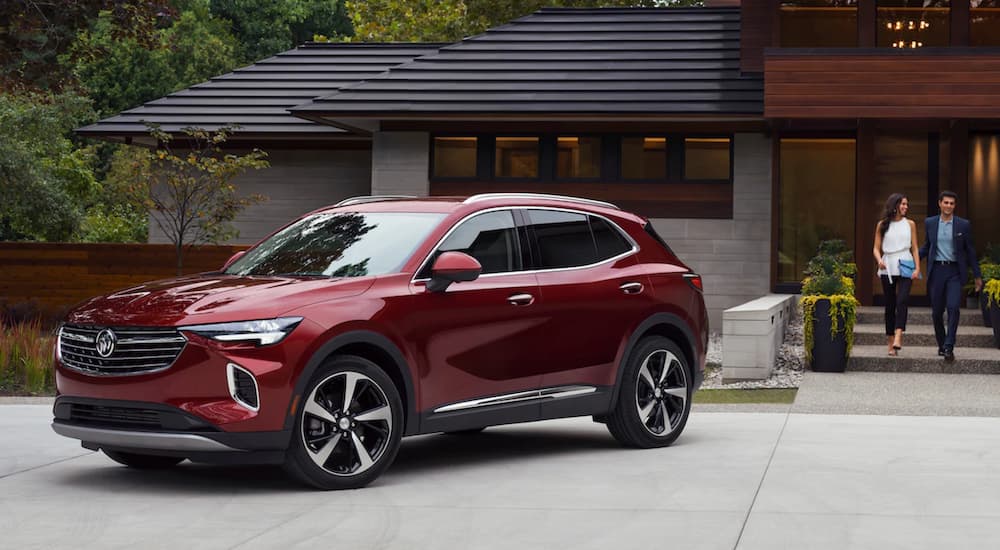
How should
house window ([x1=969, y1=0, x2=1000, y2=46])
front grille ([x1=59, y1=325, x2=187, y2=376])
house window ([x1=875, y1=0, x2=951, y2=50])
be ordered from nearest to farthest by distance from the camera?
front grille ([x1=59, y1=325, x2=187, y2=376]) < house window ([x1=969, y1=0, x2=1000, y2=46]) < house window ([x1=875, y1=0, x2=951, y2=50])

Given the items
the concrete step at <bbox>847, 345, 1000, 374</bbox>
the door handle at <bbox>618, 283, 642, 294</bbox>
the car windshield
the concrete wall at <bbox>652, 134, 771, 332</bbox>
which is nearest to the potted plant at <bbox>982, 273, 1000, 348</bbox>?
the concrete step at <bbox>847, 345, 1000, 374</bbox>

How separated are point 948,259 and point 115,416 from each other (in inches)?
446

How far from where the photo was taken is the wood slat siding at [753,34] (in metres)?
24.1

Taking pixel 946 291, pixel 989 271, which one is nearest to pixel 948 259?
pixel 946 291

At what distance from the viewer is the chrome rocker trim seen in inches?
330

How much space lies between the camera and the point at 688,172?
79.6ft

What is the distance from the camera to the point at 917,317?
2083 centimetres

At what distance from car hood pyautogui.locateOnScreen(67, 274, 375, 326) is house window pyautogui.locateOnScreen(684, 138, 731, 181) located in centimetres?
1563

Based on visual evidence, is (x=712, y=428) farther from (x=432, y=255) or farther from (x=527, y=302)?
Result: (x=432, y=255)

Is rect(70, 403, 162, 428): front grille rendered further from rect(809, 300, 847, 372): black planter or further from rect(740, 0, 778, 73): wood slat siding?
rect(740, 0, 778, 73): wood slat siding

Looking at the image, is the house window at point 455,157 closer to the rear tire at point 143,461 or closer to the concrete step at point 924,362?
the concrete step at point 924,362

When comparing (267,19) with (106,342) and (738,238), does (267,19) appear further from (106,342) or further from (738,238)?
(106,342)

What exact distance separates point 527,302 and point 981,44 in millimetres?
15137

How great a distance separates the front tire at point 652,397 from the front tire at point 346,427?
7.56 ft
